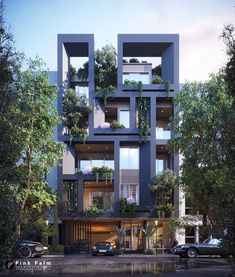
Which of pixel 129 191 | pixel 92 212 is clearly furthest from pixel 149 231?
pixel 92 212

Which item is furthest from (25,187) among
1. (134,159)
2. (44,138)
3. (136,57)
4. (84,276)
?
(136,57)

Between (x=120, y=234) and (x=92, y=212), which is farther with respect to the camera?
(x=92, y=212)

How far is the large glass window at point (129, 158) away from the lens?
43094mm

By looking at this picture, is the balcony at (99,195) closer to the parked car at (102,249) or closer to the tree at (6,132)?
the parked car at (102,249)

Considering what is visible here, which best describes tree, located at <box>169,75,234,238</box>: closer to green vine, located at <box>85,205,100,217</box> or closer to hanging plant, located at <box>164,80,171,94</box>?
hanging plant, located at <box>164,80,171,94</box>

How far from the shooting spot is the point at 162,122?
4738 centimetres

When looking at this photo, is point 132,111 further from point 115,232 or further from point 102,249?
point 102,249

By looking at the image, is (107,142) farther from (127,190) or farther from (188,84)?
(188,84)

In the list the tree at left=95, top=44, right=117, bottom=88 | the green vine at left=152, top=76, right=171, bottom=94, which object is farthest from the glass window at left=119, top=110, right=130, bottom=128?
the green vine at left=152, top=76, right=171, bottom=94

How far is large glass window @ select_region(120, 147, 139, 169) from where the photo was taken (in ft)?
141

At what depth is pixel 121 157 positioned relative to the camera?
141 feet

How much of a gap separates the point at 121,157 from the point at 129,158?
0.73 m

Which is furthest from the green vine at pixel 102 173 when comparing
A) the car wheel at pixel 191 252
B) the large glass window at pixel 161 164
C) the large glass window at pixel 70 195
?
the car wheel at pixel 191 252

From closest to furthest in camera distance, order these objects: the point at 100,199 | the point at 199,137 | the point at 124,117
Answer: the point at 199,137 → the point at 100,199 → the point at 124,117
